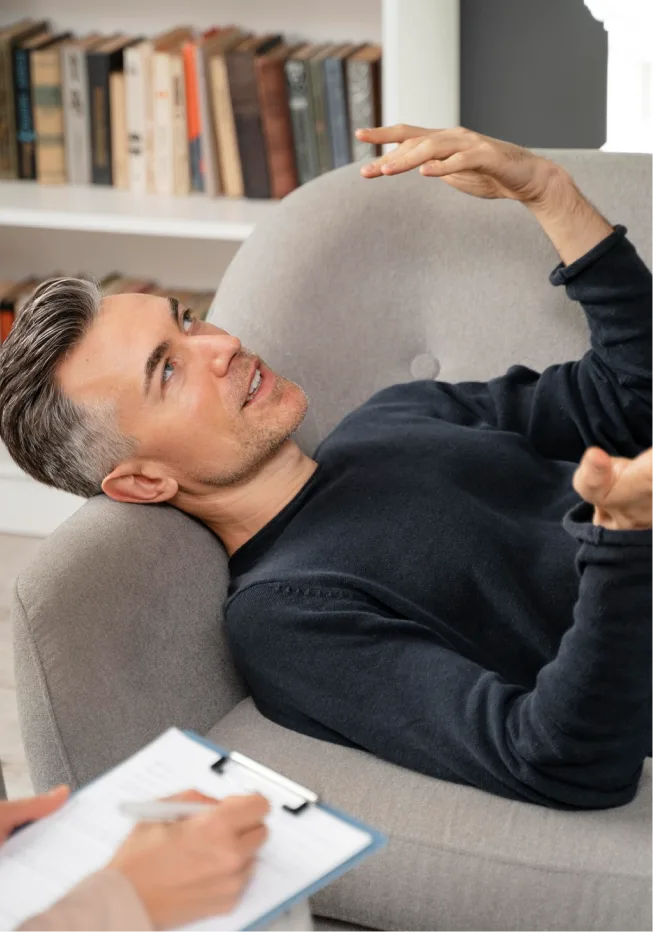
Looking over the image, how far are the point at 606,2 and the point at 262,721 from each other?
Result: 1678mm

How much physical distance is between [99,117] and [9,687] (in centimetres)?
118

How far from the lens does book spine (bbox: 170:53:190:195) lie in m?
2.52

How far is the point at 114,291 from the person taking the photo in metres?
2.72

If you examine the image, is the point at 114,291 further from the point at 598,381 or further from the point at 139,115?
the point at 598,381

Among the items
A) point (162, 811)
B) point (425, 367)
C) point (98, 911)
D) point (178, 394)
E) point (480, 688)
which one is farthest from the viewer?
point (425, 367)

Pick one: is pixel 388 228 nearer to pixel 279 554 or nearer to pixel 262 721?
pixel 279 554

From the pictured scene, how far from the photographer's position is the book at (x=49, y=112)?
2.60 m

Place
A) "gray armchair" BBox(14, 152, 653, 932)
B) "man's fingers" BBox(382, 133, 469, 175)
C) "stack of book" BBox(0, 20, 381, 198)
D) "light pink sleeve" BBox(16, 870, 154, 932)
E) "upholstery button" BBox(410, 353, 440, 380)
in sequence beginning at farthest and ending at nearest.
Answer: "stack of book" BBox(0, 20, 381, 198), "upholstery button" BBox(410, 353, 440, 380), "man's fingers" BBox(382, 133, 469, 175), "gray armchair" BBox(14, 152, 653, 932), "light pink sleeve" BBox(16, 870, 154, 932)

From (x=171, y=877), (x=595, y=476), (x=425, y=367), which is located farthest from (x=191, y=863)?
(x=425, y=367)

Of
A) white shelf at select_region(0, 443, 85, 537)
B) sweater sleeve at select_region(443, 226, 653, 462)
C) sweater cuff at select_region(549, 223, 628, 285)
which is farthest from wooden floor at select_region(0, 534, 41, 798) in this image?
sweater cuff at select_region(549, 223, 628, 285)

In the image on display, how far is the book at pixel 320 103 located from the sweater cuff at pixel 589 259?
1.00 metres

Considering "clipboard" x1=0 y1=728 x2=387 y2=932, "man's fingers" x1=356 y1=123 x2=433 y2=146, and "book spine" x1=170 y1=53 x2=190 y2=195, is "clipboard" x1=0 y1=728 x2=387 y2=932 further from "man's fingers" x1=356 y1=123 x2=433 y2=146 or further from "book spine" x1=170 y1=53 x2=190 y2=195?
"book spine" x1=170 y1=53 x2=190 y2=195

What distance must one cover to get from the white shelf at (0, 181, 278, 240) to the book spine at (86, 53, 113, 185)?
40mm

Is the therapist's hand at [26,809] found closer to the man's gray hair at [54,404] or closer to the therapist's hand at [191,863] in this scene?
the therapist's hand at [191,863]
